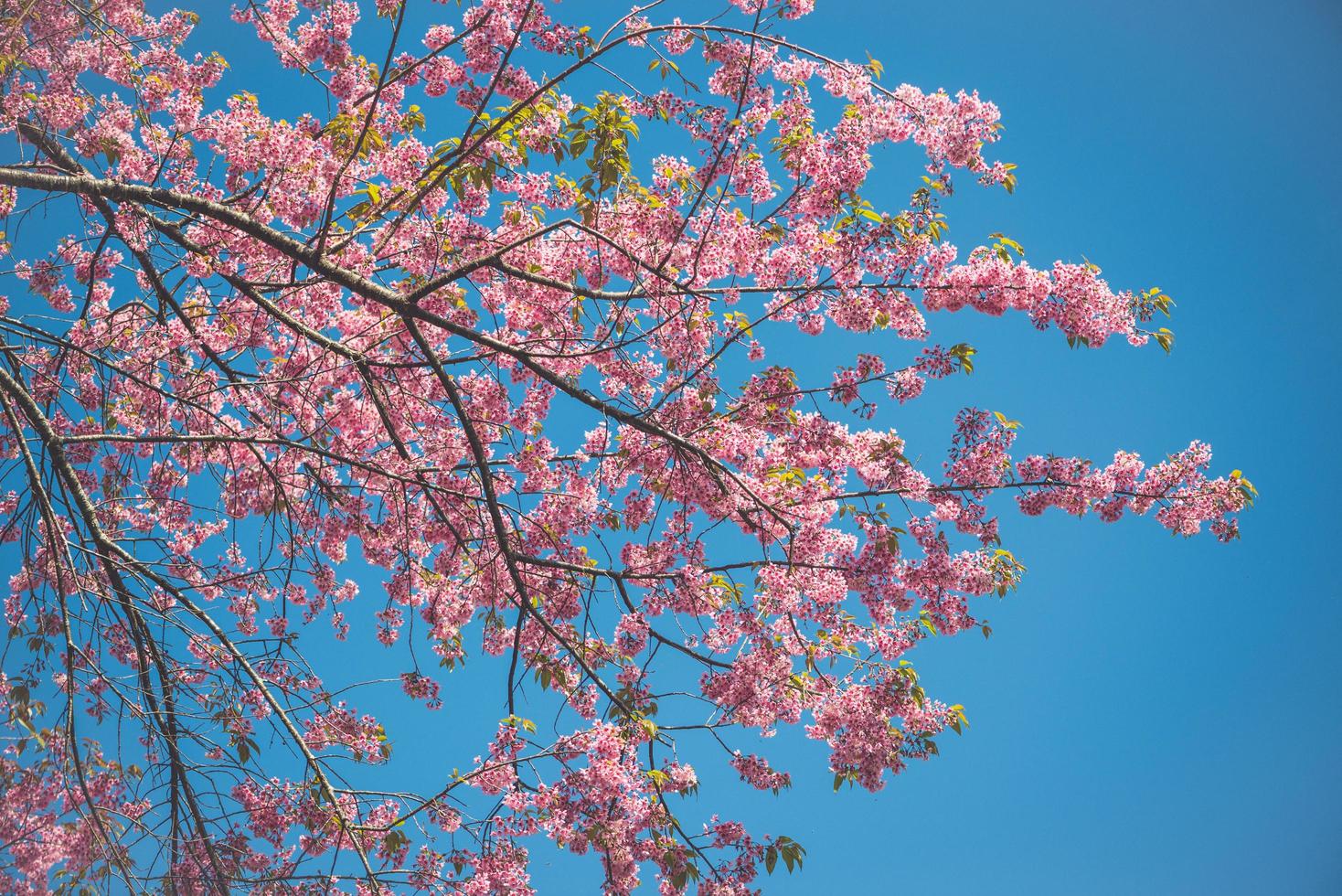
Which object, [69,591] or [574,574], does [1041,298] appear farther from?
[69,591]

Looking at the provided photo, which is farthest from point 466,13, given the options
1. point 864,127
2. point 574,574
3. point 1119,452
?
point 1119,452

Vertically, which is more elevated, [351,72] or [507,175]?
[351,72]

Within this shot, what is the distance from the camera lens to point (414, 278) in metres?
6.28

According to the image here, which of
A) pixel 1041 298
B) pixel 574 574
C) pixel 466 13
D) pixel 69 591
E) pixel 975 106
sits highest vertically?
pixel 466 13

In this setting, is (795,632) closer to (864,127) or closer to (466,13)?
(864,127)

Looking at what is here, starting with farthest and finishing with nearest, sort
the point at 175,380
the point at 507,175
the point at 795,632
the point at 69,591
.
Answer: the point at 175,380, the point at 507,175, the point at 795,632, the point at 69,591

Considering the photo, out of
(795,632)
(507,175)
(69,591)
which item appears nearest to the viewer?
(69,591)

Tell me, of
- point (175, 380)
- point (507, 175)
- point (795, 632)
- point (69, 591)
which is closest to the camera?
point (69, 591)

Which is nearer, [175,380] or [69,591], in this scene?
[69,591]

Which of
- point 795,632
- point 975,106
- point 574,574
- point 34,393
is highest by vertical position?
point 975,106

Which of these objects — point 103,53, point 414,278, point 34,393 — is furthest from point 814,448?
point 103,53

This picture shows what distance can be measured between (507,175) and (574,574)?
268cm

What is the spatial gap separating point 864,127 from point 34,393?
5662 mm

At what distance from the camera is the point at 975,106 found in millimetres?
5695
